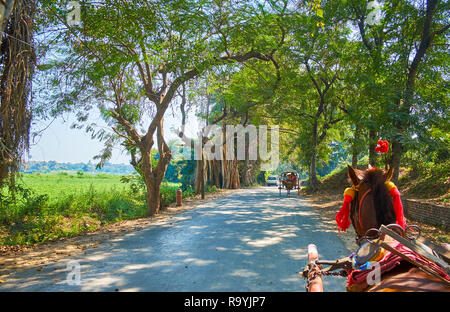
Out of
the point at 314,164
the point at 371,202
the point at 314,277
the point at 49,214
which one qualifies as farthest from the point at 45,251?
the point at 314,164

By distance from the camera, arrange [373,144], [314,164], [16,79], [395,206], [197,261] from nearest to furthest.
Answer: [395,206] → [197,261] → [16,79] → [373,144] → [314,164]

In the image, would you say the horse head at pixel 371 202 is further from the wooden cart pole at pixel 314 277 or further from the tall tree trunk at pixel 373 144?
the tall tree trunk at pixel 373 144

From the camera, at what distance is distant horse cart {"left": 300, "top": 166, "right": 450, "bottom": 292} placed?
1.93 m

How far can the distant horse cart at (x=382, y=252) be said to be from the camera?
193 centimetres

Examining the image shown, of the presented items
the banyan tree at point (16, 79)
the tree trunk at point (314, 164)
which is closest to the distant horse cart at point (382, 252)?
the banyan tree at point (16, 79)

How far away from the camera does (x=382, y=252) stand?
223 cm

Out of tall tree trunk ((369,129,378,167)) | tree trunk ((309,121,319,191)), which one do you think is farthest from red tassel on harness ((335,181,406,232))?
tree trunk ((309,121,319,191))

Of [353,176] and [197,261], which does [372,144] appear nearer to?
[197,261]

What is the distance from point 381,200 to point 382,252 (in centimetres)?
56

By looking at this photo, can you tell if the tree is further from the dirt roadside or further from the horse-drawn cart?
the horse-drawn cart
